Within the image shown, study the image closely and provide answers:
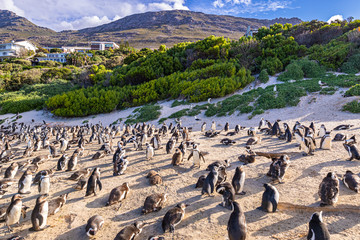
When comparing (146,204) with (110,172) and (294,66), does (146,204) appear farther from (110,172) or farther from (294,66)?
(294,66)

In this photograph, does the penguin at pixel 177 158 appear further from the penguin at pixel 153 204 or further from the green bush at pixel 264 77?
the green bush at pixel 264 77

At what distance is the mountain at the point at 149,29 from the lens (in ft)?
358

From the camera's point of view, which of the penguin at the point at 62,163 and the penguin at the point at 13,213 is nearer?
the penguin at the point at 13,213

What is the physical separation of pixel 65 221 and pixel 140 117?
50.4 feet

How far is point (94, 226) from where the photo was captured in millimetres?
4164

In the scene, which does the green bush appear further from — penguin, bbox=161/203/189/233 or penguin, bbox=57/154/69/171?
penguin, bbox=161/203/189/233

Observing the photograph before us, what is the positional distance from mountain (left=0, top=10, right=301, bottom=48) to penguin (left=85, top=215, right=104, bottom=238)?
9645cm

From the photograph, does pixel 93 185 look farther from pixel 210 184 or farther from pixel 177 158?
pixel 210 184

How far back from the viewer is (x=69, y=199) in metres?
5.62

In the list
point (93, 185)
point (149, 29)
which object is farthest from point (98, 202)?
point (149, 29)

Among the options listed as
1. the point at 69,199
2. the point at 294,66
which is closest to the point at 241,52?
the point at 294,66

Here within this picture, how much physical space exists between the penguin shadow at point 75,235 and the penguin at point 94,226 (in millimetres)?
137

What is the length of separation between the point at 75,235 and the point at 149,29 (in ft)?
445

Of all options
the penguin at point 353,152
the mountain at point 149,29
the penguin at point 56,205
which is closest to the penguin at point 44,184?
the penguin at point 56,205
